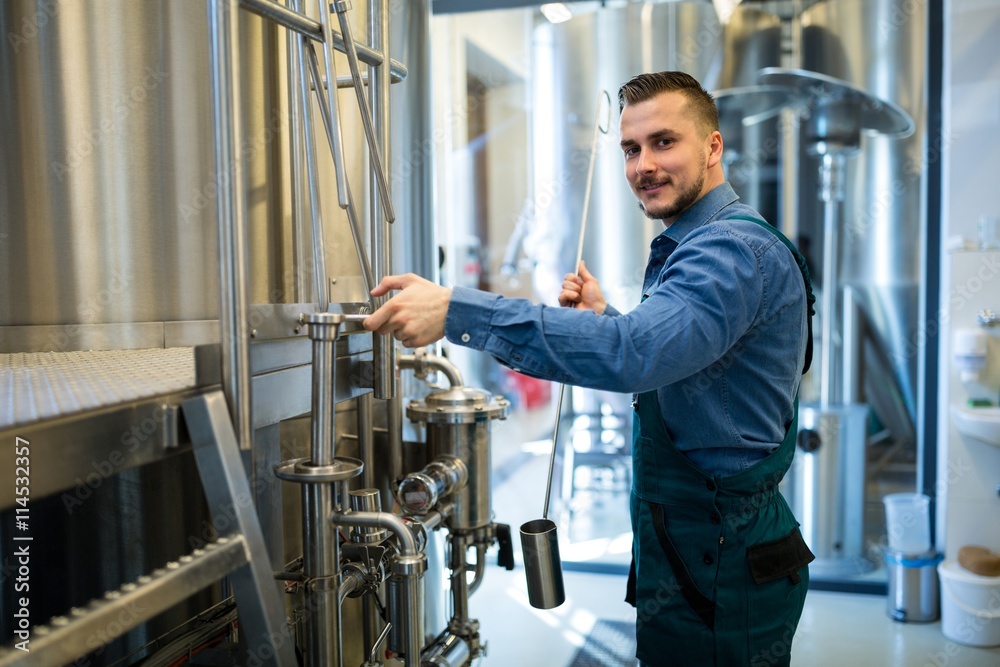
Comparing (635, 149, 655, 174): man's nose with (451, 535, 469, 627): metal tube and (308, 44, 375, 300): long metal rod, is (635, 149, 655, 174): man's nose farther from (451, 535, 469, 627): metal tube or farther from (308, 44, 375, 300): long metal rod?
(451, 535, 469, 627): metal tube

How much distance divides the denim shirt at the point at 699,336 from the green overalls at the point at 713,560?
0.04 m

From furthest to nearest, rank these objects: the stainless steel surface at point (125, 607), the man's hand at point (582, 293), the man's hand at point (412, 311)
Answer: the man's hand at point (582, 293) < the man's hand at point (412, 311) < the stainless steel surface at point (125, 607)

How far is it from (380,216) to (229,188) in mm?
376

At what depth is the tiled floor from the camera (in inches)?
106

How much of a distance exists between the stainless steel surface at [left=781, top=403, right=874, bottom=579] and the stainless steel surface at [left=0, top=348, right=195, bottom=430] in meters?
2.68

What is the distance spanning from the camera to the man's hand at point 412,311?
117 centimetres

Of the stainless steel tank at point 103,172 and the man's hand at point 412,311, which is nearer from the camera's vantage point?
the man's hand at point 412,311

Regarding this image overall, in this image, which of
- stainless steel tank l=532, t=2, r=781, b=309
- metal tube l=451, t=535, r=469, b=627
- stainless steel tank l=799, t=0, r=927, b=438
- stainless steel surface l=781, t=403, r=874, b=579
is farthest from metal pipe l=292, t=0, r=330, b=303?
stainless steel tank l=799, t=0, r=927, b=438

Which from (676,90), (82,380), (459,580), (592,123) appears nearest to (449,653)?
(459,580)

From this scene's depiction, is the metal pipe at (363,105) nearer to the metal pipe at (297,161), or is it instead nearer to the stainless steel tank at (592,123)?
the metal pipe at (297,161)

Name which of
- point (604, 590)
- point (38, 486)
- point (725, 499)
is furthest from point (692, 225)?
point (604, 590)

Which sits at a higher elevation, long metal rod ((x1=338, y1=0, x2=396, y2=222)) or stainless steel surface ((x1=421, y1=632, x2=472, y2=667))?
long metal rod ((x1=338, y1=0, x2=396, y2=222))

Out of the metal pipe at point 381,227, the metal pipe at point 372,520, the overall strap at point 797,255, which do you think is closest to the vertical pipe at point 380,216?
the metal pipe at point 381,227

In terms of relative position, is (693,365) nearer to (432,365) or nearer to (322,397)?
(322,397)
